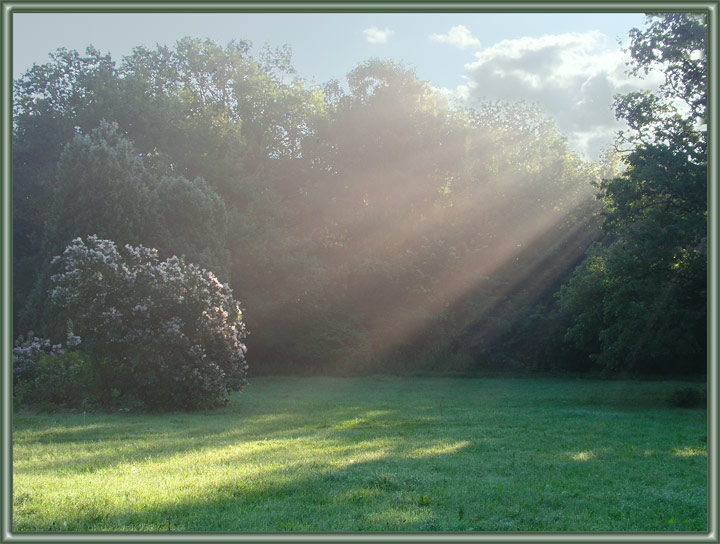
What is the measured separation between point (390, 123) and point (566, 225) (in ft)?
35.8

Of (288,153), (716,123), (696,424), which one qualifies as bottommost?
(696,424)

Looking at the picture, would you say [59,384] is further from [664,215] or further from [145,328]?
[664,215]

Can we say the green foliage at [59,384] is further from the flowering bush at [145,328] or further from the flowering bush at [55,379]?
the flowering bush at [145,328]

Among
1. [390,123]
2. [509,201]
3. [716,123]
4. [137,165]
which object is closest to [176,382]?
[137,165]

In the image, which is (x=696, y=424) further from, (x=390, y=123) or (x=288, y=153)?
(x=288, y=153)

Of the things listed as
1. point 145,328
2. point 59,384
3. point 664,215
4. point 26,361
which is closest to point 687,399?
point 664,215

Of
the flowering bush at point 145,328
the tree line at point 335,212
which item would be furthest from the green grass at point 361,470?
the tree line at point 335,212

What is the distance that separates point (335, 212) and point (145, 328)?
18139 mm

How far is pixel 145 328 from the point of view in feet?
54.1

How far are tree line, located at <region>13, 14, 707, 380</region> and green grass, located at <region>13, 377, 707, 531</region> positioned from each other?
34.9ft

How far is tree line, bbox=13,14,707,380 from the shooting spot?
2577cm

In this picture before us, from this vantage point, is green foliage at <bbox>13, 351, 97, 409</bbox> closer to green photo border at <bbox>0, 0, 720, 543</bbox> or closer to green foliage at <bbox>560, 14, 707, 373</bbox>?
green photo border at <bbox>0, 0, 720, 543</bbox>

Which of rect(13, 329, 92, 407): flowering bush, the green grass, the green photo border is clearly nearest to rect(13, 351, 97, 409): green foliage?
rect(13, 329, 92, 407): flowering bush

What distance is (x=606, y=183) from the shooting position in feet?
70.7
